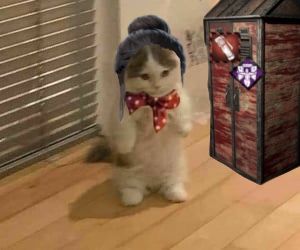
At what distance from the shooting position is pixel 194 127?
196cm

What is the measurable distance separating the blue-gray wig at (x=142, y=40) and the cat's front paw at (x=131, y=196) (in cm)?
24

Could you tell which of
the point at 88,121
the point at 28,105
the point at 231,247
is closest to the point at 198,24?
the point at 88,121

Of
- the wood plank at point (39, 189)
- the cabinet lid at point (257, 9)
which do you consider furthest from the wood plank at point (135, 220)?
the cabinet lid at point (257, 9)

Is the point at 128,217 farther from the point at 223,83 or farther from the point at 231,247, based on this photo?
the point at 223,83

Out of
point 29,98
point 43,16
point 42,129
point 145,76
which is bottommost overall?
point 42,129

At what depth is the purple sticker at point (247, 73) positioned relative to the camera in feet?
5.05

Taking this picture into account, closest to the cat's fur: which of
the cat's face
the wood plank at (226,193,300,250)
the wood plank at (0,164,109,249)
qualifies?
the cat's face

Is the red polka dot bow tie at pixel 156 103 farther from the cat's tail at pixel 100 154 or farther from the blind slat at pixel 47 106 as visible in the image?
the blind slat at pixel 47 106

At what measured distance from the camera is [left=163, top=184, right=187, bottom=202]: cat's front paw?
5.02 ft

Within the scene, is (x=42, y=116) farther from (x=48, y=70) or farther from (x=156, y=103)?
(x=156, y=103)

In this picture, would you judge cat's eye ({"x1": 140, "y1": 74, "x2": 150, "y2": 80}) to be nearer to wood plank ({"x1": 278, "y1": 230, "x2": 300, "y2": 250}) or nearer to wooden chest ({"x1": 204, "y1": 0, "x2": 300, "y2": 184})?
wooden chest ({"x1": 204, "y1": 0, "x2": 300, "y2": 184})

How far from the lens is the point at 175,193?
1533mm

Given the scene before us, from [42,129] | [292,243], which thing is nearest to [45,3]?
[42,129]

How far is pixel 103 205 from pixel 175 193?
0.62 ft
